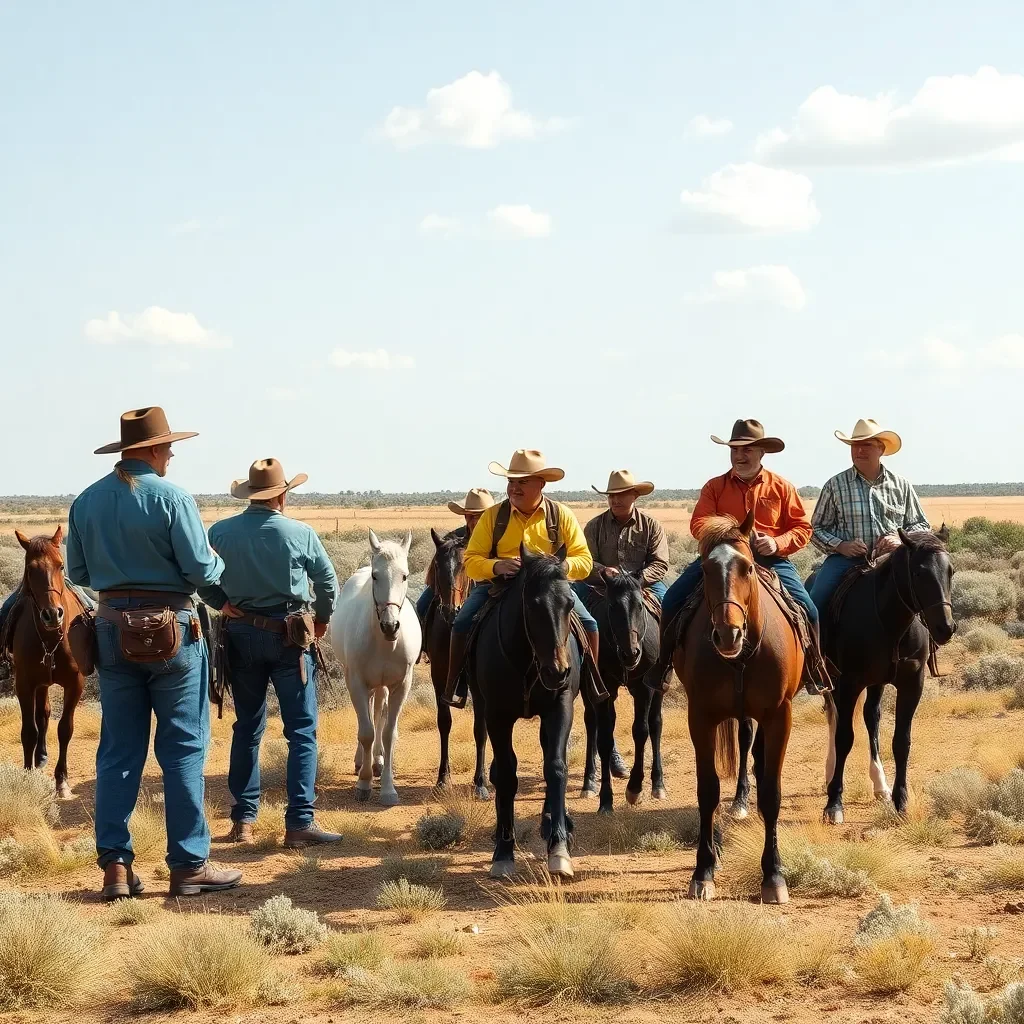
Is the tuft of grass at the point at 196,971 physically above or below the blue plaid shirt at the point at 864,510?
below

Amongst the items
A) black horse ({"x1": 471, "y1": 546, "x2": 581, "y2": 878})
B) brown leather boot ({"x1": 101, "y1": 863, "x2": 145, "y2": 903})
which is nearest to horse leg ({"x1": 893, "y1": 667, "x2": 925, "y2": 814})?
black horse ({"x1": 471, "y1": 546, "x2": 581, "y2": 878})

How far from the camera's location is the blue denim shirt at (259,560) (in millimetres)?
8891

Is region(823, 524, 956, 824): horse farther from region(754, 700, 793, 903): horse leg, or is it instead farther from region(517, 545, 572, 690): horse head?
region(517, 545, 572, 690): horse head

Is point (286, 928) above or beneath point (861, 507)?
beneath

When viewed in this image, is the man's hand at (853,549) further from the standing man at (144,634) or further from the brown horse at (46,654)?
the brown horse at (46,654)

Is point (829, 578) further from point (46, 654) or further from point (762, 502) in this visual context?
point (46, 654)

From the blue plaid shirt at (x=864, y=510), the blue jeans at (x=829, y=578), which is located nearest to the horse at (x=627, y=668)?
the blue jeans at (x=829, y=578)

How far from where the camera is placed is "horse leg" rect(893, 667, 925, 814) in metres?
9.86

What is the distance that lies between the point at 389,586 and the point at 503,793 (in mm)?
2361

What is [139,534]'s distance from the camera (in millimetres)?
7328

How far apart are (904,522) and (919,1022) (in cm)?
575

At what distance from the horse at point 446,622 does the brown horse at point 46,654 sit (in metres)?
3.24

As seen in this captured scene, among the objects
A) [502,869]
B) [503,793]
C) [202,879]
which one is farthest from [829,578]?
[202,879]

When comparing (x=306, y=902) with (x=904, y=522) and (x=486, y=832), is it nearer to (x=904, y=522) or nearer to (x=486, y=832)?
(x=486, y=832)
